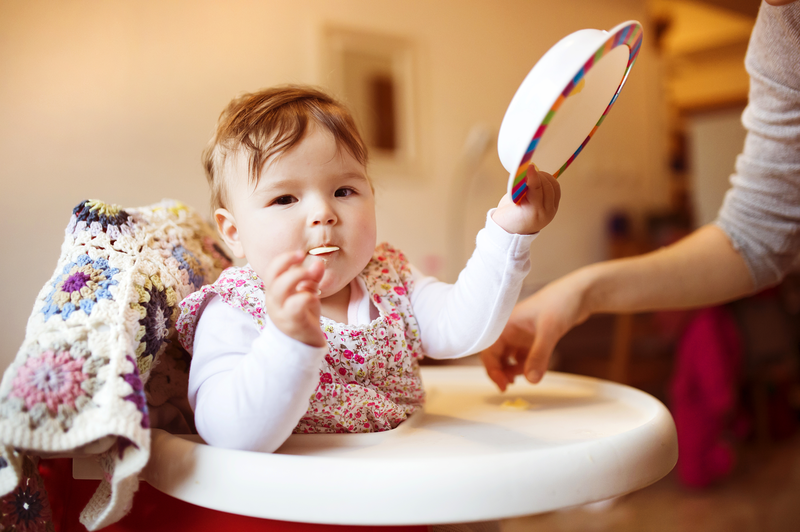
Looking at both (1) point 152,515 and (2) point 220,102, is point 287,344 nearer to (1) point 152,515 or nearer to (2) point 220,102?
(1) point 152,515

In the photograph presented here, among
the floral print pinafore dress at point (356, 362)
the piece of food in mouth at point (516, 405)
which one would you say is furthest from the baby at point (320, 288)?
the piece of food in mouth at point (516, 405)

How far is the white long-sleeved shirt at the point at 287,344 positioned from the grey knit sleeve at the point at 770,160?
1.71ft

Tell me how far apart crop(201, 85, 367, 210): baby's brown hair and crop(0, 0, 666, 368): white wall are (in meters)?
0.24

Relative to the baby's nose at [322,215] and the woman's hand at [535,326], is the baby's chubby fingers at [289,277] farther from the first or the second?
the woman's hand at [535,326]

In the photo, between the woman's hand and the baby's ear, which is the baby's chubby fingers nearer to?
the baby's ear

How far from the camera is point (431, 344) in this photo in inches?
26.7

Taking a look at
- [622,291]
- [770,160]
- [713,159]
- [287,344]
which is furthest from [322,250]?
[713,159]

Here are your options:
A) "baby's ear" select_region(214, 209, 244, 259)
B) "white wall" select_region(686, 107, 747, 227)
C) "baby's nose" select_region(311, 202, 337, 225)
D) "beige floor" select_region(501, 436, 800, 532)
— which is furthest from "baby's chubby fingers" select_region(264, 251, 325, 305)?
"white wall" select_region(686, 107, 747, 227)

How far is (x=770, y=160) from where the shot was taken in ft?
2.76

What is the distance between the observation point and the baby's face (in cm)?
A: 58

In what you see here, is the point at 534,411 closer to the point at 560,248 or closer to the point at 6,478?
the point at 6,478

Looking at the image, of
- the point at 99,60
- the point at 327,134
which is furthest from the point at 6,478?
the point at 99,60

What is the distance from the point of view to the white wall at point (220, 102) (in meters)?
0.88

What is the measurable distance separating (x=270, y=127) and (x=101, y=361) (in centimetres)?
29
